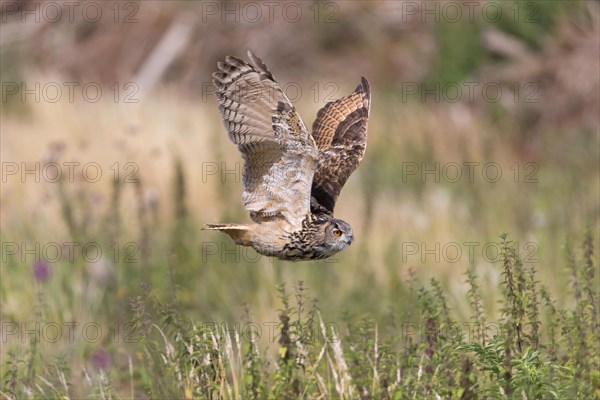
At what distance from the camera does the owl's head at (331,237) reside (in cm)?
489

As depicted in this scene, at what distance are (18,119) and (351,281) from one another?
204 inches

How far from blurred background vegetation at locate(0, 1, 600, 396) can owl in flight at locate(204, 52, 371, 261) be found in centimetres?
41

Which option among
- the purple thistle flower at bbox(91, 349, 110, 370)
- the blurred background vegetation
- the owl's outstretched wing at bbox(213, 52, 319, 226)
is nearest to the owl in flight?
the owl's outstretched wing at bbox(213, 52, 319, 226)

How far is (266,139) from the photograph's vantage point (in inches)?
187

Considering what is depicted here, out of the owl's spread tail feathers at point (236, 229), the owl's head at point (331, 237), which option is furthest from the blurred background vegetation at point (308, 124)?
the owl's head at point (331, 237)

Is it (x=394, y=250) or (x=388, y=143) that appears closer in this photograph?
(x=394, y=250)

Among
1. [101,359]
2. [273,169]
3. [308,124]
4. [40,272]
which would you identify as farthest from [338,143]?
[308,124]

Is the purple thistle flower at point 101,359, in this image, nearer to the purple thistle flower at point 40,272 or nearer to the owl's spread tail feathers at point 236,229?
the purple thistle flower at point 40,272

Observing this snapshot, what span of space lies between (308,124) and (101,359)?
273 inches

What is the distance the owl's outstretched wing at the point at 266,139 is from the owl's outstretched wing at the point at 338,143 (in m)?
0.26

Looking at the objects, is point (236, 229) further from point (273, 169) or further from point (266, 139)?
point (266, 139)

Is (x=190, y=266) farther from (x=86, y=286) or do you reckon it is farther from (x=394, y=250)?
(x=394, y=250)

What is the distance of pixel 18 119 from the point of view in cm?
1193

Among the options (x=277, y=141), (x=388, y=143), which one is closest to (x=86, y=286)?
(x=277, y=141)
